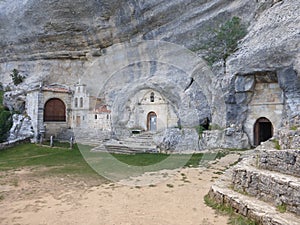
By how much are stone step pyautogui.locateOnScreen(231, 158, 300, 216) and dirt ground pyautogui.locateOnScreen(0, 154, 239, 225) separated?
120 cm

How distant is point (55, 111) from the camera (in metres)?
24.6

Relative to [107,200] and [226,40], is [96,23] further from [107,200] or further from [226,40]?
[107,200]

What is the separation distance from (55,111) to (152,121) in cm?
991

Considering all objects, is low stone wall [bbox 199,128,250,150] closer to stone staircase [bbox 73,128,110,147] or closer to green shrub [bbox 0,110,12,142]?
stone staircase [bbox 73,128,110,147]

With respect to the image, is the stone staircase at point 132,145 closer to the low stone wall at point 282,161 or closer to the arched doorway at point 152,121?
the arched doorway at point 152,121

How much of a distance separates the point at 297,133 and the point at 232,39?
38.9ft

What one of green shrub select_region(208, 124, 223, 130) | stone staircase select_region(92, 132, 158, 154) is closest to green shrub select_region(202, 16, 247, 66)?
green shrub select_region(208, 124, 223, 130)

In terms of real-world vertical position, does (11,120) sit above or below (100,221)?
above

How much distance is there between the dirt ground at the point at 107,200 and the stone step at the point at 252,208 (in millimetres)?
488

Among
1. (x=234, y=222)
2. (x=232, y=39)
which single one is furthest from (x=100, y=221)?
(x=232, y=39)

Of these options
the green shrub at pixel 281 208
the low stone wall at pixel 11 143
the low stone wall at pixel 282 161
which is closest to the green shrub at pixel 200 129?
the low stone wall at pixel 282 161

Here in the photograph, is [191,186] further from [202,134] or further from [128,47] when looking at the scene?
[128,47]

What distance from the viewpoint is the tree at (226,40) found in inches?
742

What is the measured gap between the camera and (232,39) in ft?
62.0
